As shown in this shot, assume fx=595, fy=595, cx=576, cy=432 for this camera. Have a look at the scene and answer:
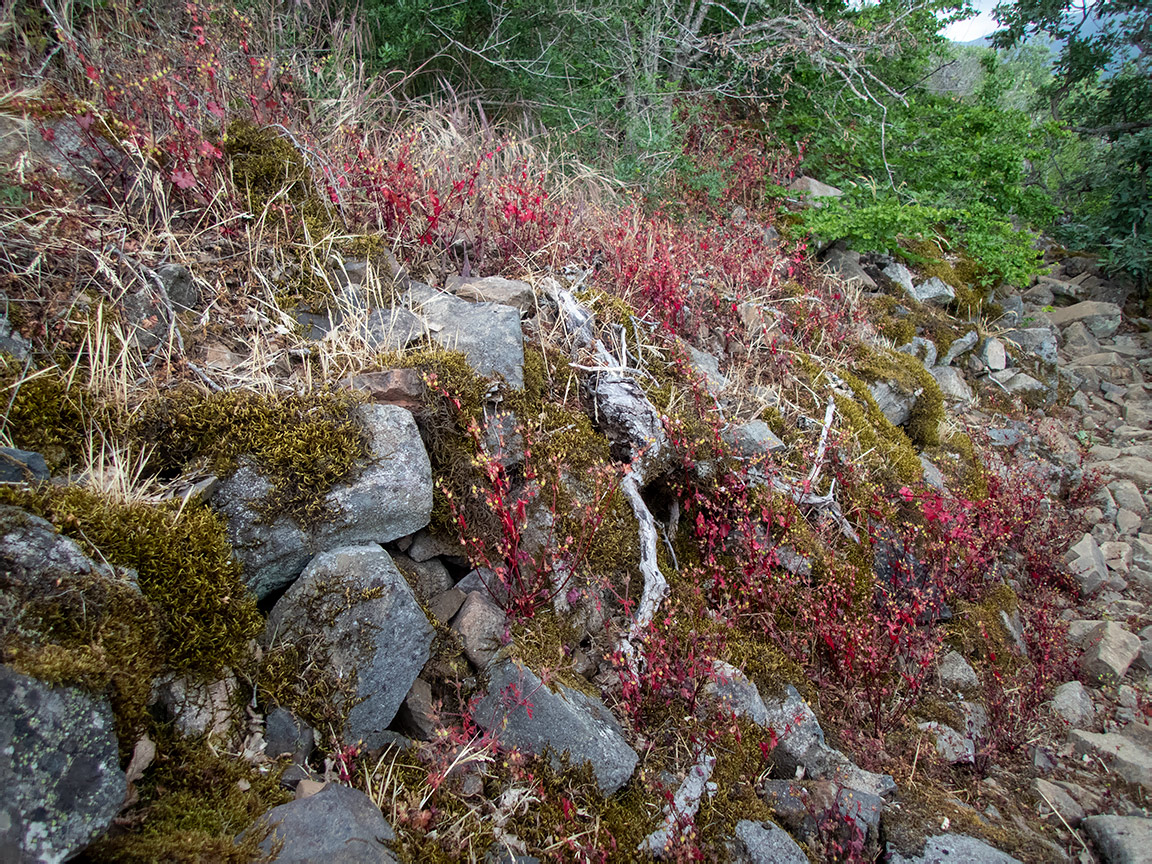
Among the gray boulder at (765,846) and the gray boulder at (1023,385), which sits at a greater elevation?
the gray boulder at (1023,385)

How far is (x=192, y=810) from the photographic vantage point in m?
1.65

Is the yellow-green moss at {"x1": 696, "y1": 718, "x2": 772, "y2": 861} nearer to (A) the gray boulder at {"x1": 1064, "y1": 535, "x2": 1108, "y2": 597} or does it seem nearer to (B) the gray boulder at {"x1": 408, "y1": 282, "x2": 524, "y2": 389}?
(B) the gray boulder at {"x1": 408, "y1": 282, "x2": 524, "y2": 389}

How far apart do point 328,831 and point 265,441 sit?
1357 millimetres

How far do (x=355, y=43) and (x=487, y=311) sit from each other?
3.56 metres

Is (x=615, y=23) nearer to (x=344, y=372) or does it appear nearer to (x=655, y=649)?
(x=344, y=372)

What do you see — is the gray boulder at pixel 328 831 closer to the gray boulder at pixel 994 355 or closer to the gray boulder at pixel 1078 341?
the gray boulder at pixel 994 355

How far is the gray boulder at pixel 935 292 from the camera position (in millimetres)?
6871

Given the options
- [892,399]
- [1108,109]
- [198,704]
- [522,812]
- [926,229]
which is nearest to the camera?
[198,704]

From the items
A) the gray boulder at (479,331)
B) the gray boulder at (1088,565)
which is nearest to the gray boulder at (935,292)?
the gray boulder at (1088,565)

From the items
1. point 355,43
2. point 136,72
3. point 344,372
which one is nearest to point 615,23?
point 355,43

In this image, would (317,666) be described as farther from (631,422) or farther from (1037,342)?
(1037,342)

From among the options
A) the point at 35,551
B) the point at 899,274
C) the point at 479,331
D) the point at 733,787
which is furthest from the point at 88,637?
the point at 899,274

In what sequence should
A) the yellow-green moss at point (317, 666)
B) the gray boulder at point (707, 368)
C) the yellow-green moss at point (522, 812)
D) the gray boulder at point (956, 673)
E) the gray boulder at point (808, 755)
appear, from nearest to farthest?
the yellow-green moss at point (522, 812), the yellow-green moss at point (317, 666), the gray boulder at point (808, 755), the gray boulder at point (956, 673), the gray boulder at point (707, 368)

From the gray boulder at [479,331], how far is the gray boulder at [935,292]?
18.6 feet
